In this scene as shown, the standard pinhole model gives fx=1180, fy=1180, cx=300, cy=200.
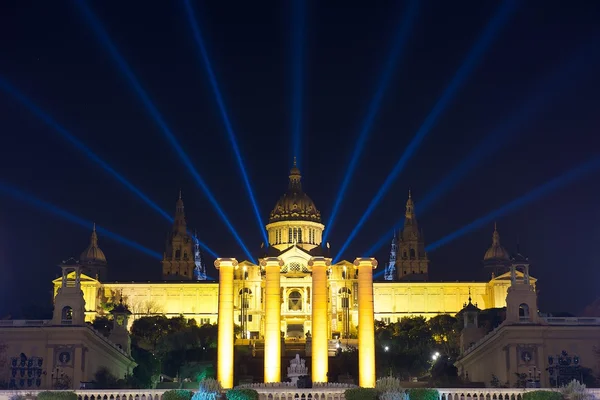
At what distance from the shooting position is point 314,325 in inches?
3201

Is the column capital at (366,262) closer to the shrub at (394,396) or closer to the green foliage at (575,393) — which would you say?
the shrub at (394,396)

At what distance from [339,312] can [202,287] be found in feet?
71.6

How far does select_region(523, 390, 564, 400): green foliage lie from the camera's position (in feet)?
178

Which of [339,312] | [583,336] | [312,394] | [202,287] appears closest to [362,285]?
[583,336]

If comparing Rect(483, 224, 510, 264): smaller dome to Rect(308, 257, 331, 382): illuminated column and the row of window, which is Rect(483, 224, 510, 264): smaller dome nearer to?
the row of window

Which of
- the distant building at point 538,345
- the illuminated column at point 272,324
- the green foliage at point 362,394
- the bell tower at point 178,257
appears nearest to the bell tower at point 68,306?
the illuminated column at point 272,324

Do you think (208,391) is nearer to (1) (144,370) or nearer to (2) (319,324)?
(2) (319,324)

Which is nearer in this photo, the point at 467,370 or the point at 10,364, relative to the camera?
the point at 10,364

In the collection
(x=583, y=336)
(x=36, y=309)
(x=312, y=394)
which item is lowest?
(x=312, y=394)

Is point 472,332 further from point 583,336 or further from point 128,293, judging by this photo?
point 128,293

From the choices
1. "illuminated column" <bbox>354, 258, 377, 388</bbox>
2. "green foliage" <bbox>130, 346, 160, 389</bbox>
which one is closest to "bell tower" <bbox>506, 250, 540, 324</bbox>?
"illuminated column" <bbox>354, 258, 377, 388</bbox>

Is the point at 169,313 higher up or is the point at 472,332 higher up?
the point at 169,313

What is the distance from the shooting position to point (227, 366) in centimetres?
8000

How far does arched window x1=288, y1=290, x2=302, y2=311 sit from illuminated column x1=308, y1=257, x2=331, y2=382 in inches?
2967
